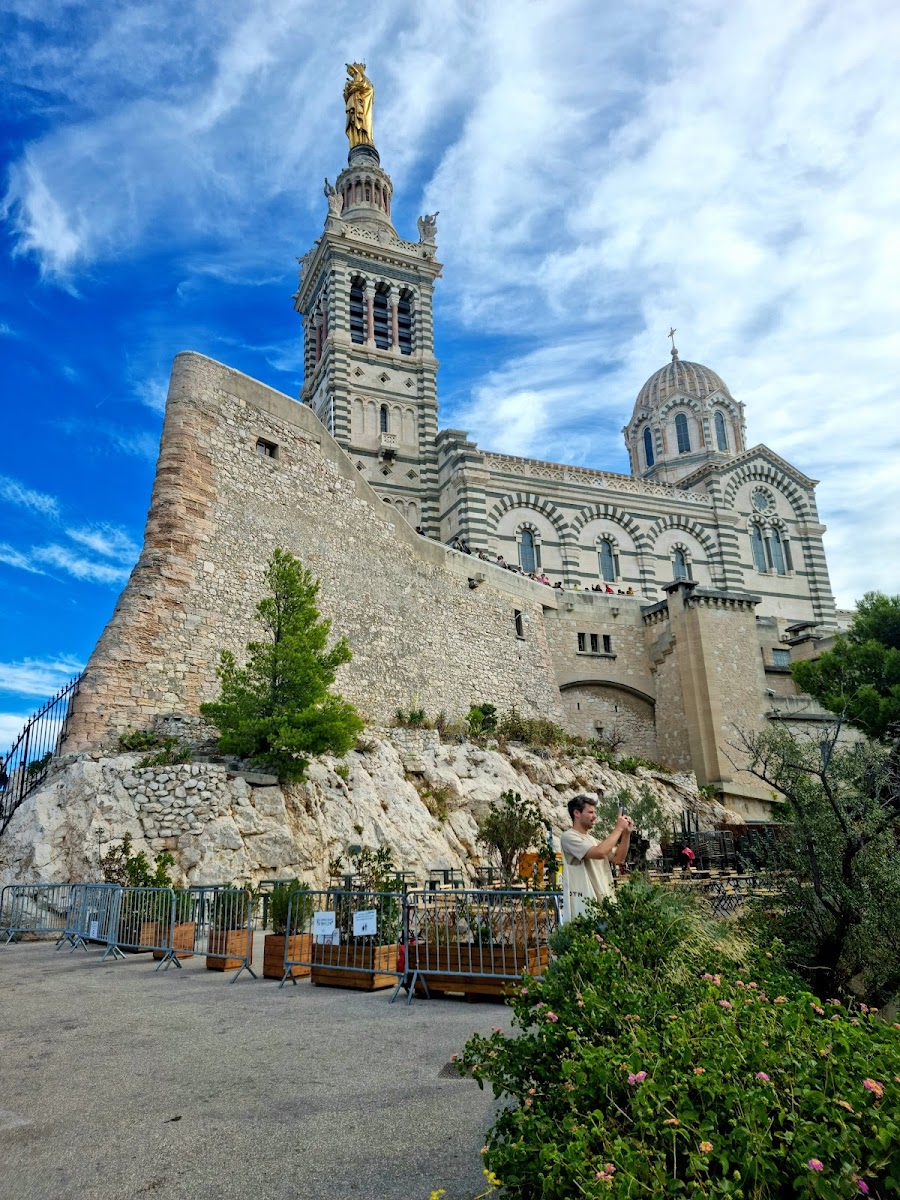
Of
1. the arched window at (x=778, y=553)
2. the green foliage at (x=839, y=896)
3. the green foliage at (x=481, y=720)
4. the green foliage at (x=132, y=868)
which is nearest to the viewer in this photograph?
the green foliage at (x=839, y=896)

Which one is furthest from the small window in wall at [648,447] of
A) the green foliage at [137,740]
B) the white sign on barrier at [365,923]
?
the white sign on barrier at [365,923]

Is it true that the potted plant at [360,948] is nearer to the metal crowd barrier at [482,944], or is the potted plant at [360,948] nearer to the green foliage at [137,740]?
the metal crowd barrier at [482,944]

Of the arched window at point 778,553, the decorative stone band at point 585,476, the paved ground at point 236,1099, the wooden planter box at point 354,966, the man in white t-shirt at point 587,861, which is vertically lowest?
the paved ground at point 236,1099

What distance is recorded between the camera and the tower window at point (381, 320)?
38.6 meters

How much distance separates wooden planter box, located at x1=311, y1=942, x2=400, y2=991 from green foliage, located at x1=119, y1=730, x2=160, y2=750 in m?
7.15

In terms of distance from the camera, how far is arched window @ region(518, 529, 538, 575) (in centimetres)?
3512

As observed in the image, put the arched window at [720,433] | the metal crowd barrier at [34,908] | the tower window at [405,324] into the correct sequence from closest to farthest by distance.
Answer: the metal crowd barrier at [34,908] → the tower window at [405,324] → the arched window at [720,433]

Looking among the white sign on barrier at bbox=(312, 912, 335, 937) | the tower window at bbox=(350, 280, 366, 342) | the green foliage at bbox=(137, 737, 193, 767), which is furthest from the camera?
the tower window at bbox=(350, 280, 366, 342)

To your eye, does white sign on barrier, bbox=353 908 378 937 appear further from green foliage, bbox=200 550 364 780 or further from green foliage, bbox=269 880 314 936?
green foliage, bbox=200 550 364 780

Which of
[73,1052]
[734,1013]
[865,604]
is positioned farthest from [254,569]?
[865,604]

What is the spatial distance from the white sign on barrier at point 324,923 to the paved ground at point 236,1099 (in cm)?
89

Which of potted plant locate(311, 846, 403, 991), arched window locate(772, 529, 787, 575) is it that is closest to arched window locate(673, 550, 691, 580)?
arched window locate(772, 529, 787, 575)

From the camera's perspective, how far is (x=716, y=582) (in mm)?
38844

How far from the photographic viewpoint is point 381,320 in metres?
39.0
